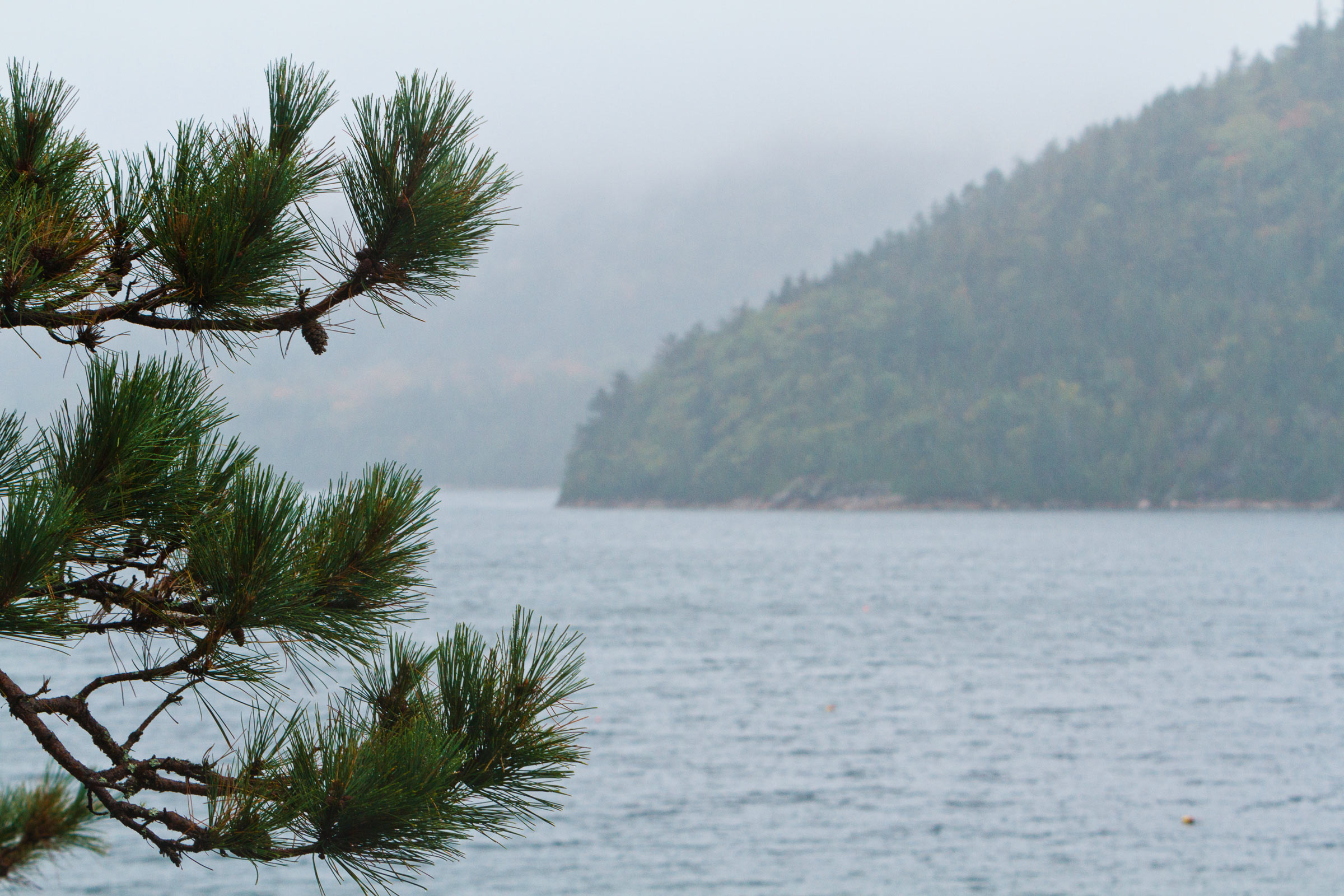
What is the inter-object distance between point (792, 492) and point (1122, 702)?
424 feet

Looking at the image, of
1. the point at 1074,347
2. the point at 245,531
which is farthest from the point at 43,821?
the point at 1074,347

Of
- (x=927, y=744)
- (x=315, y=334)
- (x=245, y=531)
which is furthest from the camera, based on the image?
(x=927, y=744)

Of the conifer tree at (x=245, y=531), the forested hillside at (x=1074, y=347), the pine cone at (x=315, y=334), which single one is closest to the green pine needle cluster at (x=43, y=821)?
the conifer tree at (x=245, y=531)

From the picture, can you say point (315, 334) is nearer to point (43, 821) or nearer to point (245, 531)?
point (245, 531)

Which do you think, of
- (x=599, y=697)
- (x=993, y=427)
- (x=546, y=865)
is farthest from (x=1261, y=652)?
(x=993, y=427)

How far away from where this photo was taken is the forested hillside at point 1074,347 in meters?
144

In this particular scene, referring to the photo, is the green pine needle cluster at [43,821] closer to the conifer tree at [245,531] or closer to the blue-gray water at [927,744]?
the conifer tree at [245,531]

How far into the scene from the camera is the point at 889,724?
29234 mm

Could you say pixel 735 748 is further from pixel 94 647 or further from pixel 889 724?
pixel 94 647

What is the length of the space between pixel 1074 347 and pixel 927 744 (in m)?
140

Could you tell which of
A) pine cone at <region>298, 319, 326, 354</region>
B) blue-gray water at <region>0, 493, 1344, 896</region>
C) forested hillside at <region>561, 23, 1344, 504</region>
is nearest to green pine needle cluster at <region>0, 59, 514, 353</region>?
pine cone at <region>298, 319, 326, 354</region>

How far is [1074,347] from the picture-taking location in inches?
6191

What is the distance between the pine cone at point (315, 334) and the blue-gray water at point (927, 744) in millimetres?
15199

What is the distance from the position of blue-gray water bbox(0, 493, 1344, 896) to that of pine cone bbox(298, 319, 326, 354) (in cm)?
1520
